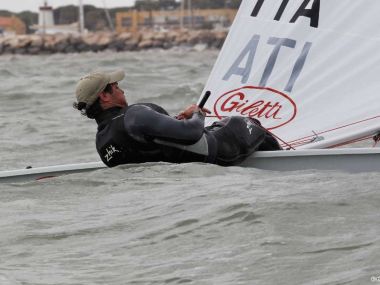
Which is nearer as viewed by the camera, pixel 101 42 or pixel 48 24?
pixel 101 42

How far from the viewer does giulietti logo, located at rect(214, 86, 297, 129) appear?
436 cm

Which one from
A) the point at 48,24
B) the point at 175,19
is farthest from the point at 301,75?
the point at 175,19

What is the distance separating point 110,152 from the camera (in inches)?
158

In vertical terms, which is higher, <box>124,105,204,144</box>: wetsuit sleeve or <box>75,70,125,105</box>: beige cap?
<box>75,70,125,105</box>: beige cap

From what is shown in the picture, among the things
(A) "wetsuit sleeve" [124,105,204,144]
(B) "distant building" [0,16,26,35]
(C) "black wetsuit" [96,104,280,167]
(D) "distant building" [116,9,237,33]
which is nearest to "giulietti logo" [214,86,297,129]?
(C) "black wetsuit" [96,104,280,167]

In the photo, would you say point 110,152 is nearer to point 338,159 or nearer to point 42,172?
point 42,172

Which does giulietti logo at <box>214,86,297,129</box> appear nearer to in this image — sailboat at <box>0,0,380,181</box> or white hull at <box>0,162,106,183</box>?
sailboat at <box>0,0,380,181</box>

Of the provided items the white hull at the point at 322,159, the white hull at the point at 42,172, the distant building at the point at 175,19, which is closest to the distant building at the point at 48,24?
the distant building at the point at 175,19

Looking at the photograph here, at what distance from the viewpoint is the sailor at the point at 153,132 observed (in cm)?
388

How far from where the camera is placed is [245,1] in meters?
4.64

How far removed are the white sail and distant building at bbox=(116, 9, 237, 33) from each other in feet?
143

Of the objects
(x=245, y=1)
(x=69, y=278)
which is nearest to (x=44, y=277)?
(x=69, y=278)

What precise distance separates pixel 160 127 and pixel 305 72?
836 mm

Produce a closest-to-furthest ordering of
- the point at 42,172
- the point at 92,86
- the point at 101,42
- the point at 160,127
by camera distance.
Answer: the point at 160,127 → the point at 92,86 → the point at 42,172 → the point at 101,42
